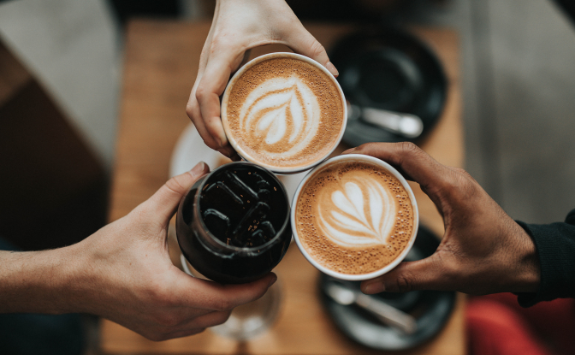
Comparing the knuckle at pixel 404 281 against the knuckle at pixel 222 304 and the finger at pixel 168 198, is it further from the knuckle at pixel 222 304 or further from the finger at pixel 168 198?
the finger at pixel 168 198

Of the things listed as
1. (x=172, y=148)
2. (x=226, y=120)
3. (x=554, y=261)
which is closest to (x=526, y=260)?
(x=554, y=261)

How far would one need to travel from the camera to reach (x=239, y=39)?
0.85 metres

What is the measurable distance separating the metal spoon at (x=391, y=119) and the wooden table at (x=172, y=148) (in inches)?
2.2

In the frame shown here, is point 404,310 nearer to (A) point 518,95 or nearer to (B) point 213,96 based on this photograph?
(B) point 213,96

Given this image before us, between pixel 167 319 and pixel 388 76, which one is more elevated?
pixel 388 76

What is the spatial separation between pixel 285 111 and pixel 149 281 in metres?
0.44

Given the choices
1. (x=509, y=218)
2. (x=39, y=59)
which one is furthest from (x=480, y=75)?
(x=39, y=59)

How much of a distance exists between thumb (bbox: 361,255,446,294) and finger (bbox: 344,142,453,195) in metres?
0.16

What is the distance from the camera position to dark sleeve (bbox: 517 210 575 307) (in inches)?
31.1

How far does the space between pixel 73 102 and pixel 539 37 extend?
8.81 feet

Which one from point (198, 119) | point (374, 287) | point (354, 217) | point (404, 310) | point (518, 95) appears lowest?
point (404, 310)

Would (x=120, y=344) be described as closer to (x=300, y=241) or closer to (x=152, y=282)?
(x=152, y=282)

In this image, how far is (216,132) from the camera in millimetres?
778

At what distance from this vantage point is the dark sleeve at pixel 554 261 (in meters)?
0.79
